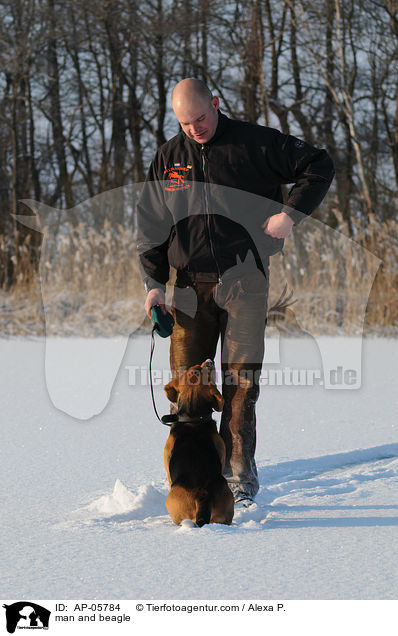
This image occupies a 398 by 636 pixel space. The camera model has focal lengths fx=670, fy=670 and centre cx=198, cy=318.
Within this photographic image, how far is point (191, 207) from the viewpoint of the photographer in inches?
103

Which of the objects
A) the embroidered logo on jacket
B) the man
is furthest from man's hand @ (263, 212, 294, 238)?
the embroidered logo on jacket

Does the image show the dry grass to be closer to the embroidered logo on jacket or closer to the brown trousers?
the brown trousers

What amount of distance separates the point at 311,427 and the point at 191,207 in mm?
1941

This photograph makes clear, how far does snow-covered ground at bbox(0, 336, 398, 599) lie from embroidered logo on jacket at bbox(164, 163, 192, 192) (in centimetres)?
116

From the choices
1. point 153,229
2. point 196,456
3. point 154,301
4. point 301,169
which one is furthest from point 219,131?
point 196,456

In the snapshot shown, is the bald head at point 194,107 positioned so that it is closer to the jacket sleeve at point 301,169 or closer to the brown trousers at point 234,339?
the jacket sleeve at point 301,169

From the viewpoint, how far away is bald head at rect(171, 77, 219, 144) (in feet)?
7.95

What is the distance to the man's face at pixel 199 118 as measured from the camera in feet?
8.00

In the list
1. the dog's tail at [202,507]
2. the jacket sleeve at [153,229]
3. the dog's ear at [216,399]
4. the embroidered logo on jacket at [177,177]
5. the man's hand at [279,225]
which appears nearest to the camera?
the dog's tail at [202,507]

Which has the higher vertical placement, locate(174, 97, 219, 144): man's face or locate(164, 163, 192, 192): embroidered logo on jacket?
locate(174, 97, 219, 144): man's face

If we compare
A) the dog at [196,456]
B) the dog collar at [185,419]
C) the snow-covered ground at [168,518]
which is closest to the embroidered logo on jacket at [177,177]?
the dog at [196,456]

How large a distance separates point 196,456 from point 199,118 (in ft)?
4.01
